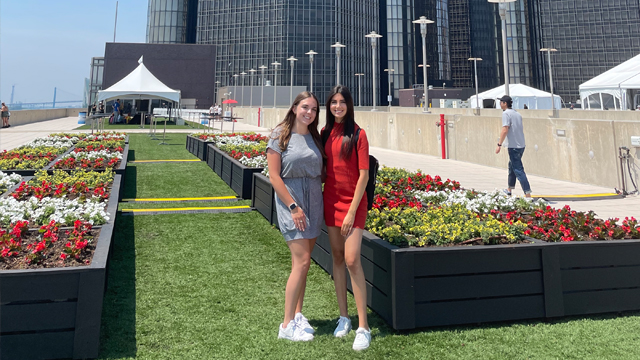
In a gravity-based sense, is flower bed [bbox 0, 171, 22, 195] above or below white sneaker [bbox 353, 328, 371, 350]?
above

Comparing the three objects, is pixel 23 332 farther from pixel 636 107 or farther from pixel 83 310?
pixel 636 107

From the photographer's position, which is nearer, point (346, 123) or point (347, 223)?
point (347, 223)

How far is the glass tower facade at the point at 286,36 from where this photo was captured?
9400 centimetres

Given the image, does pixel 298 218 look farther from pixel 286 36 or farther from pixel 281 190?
pixel 286 36

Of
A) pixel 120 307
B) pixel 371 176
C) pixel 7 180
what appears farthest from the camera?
pixel 7 180

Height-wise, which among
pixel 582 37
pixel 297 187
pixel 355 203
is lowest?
pixel 355 203

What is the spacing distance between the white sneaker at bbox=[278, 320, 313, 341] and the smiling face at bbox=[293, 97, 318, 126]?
5.38 feet

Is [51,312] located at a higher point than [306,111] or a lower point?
lower

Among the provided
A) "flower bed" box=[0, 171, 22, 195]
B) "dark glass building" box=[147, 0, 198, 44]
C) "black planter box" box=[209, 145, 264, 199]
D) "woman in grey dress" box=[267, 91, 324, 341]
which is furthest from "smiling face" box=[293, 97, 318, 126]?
"dark glass building" box=[147, 0, 198, 44]

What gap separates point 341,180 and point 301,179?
1.06ft

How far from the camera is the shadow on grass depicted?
3.49m

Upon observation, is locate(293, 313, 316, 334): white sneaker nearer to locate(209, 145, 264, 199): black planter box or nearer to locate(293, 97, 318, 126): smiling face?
locate(293, 97, 318, 126): smiling face

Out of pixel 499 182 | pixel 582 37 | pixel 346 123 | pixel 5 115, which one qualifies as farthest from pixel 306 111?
pixel 582 37

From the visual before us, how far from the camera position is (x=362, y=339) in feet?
11.4
